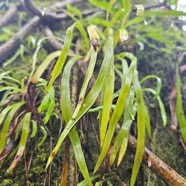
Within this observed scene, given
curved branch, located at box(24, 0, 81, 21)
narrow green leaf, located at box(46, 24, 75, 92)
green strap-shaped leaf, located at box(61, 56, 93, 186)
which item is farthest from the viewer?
curved branch, located at box(24, 0, 81, 21)

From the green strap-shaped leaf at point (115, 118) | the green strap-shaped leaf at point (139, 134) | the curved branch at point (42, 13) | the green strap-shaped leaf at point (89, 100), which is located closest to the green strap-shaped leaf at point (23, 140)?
the green strap-shaped leaf at point (89, 100)

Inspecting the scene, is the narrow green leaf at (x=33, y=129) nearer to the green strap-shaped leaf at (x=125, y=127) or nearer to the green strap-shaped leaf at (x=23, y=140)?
the green strap-shaped leaf at (x=23, y=140)

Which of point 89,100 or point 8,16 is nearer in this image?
point 89,100

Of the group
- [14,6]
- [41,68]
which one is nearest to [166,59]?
[41,68]

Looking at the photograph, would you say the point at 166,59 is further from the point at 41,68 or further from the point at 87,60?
the point at 41,68

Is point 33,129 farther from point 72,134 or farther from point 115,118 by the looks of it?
point 115,118

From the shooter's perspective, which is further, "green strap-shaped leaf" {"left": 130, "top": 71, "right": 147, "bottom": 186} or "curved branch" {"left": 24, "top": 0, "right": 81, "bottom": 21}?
"curved branch" {"left": 24, "top": 0, "right": 81, "bottom": 21}

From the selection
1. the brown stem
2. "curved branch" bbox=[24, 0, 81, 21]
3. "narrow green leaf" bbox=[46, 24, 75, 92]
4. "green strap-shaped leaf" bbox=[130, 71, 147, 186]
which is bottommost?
the brown stem

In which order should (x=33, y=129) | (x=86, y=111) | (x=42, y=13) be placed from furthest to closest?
(x=42, y=13), (x=33, y=129), (x=86, y=111)

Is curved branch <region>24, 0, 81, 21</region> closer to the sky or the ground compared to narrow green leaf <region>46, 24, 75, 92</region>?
closer to the sky

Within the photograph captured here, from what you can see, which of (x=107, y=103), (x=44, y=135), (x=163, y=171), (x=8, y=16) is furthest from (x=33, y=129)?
(x=8, y=16)

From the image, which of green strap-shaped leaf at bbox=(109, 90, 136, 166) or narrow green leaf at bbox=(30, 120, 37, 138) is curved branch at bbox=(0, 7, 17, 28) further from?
green strap-shaped leaf at bbox=(109, 90, 136, 166)

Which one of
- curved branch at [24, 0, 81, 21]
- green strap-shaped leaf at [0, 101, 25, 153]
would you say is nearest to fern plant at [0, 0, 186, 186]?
green strap-shaped leaf at [0, 101, 25, 153]
